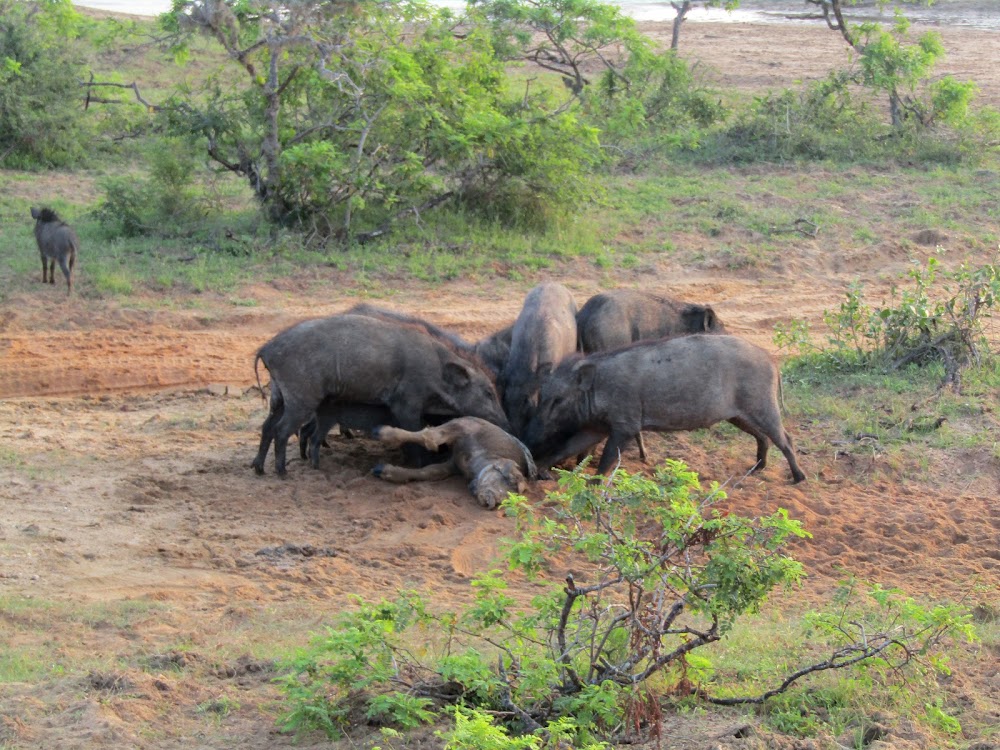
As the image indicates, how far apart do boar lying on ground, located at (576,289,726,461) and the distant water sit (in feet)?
78.5

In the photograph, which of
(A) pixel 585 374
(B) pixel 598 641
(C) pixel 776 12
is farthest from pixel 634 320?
(C) pixel 776 12

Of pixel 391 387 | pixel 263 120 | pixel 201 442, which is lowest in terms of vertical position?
pixel 201 442

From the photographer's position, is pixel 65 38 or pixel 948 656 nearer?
pixel 948 656

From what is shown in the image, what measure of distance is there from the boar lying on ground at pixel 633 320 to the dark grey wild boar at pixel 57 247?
202 inches

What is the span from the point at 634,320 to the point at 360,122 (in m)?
4.82

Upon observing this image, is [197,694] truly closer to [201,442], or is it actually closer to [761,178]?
[201,442]

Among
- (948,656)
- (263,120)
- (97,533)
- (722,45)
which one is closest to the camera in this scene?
(948,656)

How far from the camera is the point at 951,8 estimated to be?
34.2 metres

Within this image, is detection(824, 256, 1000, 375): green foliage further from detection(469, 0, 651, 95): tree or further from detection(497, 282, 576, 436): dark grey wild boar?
detection(469, 0, 651, 95): tree

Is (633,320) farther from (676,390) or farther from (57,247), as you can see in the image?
(57,247)

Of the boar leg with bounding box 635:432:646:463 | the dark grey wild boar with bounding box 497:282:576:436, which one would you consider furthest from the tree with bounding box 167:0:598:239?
the boar leg with bounding box 635:432:646:463

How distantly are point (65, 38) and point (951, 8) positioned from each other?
25301mm

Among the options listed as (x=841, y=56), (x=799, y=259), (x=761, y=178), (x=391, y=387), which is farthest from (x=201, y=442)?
(x=841, y=56)

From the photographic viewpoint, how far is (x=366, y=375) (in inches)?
341
